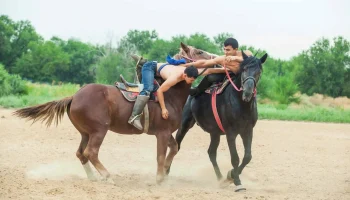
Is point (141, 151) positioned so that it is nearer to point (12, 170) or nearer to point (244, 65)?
point (12, 170)

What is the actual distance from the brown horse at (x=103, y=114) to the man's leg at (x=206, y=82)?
21.0 inches

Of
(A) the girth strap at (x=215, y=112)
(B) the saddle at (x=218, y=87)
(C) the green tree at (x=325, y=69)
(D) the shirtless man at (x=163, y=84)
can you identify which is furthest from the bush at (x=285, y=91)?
(D) the shirtless man at (x=163, y=84)

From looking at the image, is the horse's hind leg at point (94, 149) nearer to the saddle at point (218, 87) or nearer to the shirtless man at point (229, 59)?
Answer: the shirtless man at point (229, 59)

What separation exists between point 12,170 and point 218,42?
4616 centimetres

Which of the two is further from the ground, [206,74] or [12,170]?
[206,74]

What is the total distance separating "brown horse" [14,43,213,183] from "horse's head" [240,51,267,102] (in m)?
1.14

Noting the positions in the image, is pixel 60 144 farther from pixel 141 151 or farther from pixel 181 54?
pixel 181 54

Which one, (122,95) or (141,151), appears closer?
(122,95)

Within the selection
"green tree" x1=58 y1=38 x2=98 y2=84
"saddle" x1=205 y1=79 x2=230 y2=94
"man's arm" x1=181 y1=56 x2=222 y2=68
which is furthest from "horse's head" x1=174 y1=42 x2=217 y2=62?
"green tree" x1=58 y1=38 x2=98 y2=84

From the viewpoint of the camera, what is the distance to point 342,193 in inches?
329

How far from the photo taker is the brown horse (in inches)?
321

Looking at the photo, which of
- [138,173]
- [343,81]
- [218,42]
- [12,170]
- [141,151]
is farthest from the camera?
[218,42]

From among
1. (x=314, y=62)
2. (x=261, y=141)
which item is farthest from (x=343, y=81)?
(x=261, y=141)

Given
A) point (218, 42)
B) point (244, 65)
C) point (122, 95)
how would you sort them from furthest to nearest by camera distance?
point (218, 42)
point (122, 95)
point (244, 65)
